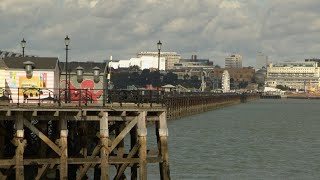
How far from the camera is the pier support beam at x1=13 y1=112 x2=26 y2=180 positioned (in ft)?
102

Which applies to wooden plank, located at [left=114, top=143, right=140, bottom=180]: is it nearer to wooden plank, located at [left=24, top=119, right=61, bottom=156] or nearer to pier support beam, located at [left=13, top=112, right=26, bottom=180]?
wooden plank, located at [left=24, top=119, right=61, bottom=156]

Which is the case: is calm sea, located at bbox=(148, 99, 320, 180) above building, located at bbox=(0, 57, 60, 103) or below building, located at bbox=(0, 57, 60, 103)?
below

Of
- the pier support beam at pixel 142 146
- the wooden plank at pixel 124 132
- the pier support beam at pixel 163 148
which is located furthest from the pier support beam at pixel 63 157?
the pier support beam at pixel 163 148

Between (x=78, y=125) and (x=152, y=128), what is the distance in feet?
164

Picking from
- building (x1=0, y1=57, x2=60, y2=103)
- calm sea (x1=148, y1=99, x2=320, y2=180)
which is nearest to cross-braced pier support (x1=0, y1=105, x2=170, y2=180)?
building (x1=0, y1=57, x2=60, y2=103)

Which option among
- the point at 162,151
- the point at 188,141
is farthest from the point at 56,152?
the point at 188,141

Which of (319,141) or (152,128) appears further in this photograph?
(152,128)

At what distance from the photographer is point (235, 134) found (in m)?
89.9

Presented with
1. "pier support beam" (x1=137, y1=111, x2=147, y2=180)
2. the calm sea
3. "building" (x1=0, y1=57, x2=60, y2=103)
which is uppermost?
"building" (x1=0, y1=57, x2=60, y2=103)

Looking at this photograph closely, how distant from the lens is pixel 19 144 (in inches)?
1237

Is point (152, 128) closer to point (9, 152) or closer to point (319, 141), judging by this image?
point (319, 141)

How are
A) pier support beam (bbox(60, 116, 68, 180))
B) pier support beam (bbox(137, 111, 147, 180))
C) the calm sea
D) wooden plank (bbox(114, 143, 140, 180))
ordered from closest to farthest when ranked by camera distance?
pier support beam (bbox(60, 116, 68, 180)) < pier support beam (bbox(137, 111, 147, 180)) < wooden plank (bbox(114, 143, 140, 180)) < the calm sea

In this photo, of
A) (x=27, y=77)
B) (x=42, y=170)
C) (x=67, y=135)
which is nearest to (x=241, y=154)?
(x=27, y=77)

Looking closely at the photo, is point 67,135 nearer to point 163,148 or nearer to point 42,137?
point 42,137
